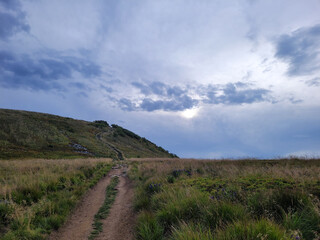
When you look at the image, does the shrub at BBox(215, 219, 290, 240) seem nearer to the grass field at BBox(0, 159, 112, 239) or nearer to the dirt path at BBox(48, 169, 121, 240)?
the dirt path at BBox(48, 169, 121, 240)

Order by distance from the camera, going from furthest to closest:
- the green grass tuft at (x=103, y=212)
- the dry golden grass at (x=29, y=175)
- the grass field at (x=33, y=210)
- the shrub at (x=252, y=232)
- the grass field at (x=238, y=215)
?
the dry golden grass at (x=29, y=175) < the green grass tuft at (x=103, y=212) < the grass field at (x=33, y=210) < the grass field at (x=238, y=215) < the shrub at (x=252, y=232)

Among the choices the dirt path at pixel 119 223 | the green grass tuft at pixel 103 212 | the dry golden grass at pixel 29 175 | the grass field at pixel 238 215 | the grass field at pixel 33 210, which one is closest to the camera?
the grass field at pixel 238 215

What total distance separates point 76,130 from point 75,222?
68058 millimetres

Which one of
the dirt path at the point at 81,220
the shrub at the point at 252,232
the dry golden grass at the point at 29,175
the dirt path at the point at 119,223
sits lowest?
the dirt path at the point at 81,220

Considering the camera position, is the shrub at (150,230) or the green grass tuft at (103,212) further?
the green grass tuft at (103,212)

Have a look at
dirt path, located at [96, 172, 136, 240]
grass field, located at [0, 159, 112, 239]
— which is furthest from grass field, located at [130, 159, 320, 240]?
grass field, located at [0, 159, 112, 239]

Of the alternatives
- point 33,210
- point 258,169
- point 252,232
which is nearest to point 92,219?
point 33,210

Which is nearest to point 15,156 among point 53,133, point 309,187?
point 53,133

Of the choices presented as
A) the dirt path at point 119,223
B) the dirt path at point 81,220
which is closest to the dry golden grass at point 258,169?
the dirt path at point 119,223

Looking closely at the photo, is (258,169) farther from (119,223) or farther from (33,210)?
(33,210)

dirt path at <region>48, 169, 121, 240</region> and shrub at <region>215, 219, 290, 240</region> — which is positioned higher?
shrub at <region>215, 219, 290, 240</region>

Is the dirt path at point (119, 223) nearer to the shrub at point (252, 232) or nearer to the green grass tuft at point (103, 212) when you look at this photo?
the green grass tuft at point (103, 212)

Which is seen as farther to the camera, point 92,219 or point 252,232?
point 92,219

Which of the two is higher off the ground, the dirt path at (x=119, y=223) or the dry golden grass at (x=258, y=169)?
the dry golden grass at (x=258, y=169)
